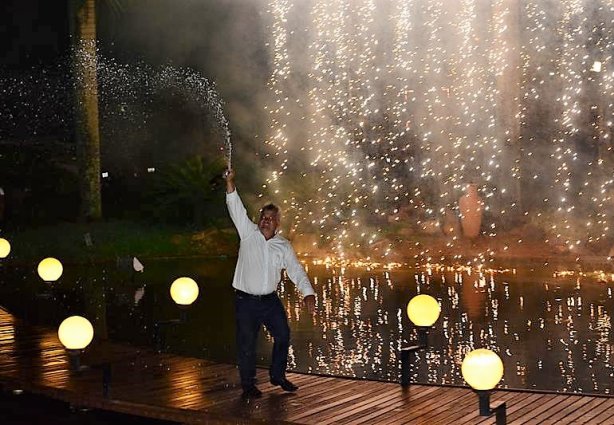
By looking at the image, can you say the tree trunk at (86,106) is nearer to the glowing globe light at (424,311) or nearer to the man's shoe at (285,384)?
the glowing globe light at (424,311)

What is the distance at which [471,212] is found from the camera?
1827 centimetres

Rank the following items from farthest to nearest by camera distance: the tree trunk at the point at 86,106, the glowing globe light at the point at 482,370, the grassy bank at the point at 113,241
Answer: the tree trunk at the point at 86,106
the grassy bank at the point at 113,241
the glowing globe light at the point at 482,370

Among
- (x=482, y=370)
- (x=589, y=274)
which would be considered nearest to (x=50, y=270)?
(x=482, y=370)

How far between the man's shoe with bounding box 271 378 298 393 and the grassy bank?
12.7m

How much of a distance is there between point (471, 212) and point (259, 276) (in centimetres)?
1128

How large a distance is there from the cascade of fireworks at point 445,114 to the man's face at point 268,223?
426 inches

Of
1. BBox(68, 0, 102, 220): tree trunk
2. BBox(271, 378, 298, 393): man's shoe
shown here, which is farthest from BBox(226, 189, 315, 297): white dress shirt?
BBox(68, 0, 102, 220): tree trunk

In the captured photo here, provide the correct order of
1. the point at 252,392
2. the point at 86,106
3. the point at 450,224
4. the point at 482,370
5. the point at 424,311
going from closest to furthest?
the point at 482,370, the point at 252,392, the point at 424,311, the point at 450,224, the point at 86,106

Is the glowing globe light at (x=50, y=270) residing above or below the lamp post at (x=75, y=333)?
above

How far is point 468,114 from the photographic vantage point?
1972 centimetres

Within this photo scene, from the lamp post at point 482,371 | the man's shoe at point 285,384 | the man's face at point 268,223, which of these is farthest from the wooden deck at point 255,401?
the man's face at point 268,223

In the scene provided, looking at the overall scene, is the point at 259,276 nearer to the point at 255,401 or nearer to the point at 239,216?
the point at 239,216

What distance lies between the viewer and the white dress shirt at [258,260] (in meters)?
7.47

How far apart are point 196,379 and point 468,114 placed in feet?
40.9
